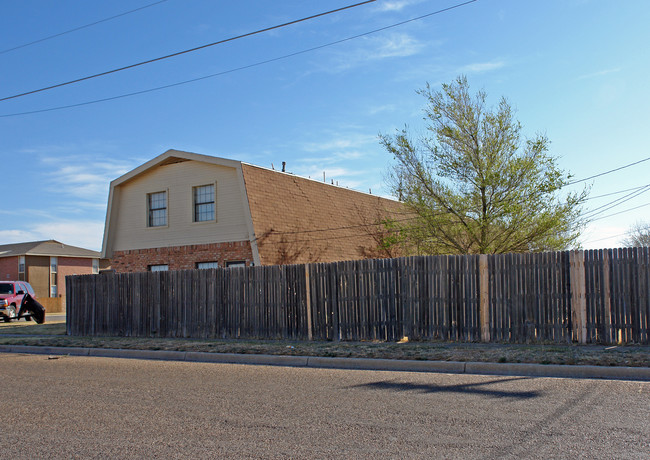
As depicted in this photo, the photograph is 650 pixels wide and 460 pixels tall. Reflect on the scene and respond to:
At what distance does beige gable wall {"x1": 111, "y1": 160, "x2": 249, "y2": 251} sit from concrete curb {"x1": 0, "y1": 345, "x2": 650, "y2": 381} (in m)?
8.38

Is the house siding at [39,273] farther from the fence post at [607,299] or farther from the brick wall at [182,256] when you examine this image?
the fence post at [607,299]

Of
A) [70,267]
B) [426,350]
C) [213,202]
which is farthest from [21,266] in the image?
[426,350]

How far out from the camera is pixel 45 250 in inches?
1752

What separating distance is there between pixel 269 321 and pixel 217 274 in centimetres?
214

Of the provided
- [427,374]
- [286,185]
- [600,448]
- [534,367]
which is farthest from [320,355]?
[286,185]

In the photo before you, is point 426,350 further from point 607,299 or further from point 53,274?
point 53,274

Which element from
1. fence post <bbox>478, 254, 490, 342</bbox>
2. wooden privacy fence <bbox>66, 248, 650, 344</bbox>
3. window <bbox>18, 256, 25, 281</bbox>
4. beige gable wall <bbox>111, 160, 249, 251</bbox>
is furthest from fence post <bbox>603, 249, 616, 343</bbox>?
window <bbox>18, 256, 25, 281</bbox>

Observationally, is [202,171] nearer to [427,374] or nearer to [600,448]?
[427,374]

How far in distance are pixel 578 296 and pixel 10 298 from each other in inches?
953

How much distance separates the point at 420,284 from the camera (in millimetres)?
13383

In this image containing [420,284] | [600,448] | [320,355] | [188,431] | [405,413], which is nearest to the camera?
[600,448]

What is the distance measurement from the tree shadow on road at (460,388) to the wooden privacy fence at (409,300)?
361 cm

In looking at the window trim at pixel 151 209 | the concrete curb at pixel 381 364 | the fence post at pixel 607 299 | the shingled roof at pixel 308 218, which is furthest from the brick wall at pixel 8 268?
the fence post at pixel 607 299

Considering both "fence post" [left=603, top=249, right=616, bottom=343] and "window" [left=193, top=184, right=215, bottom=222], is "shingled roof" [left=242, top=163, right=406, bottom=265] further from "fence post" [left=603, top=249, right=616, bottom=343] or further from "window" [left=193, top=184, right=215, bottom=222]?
"fence post" [left=603, top=249, right=616, bottom=343]
